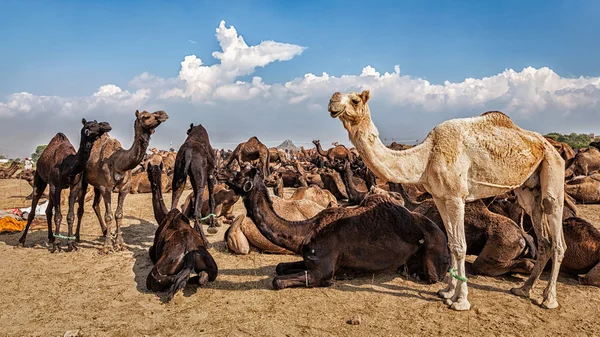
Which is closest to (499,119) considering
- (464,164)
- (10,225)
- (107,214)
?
(464,164)

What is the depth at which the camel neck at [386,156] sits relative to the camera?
524 centimetres

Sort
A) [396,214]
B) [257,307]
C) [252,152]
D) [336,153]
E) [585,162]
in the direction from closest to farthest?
[257,307], [396,214], [585,162], [252,152], [336,153]

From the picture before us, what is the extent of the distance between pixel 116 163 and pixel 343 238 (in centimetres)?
555

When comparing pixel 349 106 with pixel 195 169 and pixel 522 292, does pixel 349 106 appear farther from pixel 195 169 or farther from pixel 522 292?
pixel 195 169

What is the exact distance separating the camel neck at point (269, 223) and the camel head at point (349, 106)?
2.18m

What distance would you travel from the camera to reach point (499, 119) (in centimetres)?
581

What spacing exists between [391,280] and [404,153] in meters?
2.55

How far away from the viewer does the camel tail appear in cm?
583

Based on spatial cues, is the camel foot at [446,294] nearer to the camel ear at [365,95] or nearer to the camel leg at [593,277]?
the camel leg at [593,277]

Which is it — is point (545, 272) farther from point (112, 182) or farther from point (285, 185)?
point (285, 185)

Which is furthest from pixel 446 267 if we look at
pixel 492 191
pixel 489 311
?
pixel 492 191

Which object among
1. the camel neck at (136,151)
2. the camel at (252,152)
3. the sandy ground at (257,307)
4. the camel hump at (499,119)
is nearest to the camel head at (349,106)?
the camel hump at (499,119)

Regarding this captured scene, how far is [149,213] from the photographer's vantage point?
46.0 feet

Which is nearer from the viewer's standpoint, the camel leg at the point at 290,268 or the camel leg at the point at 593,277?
the camel leg at the point at 593,277
